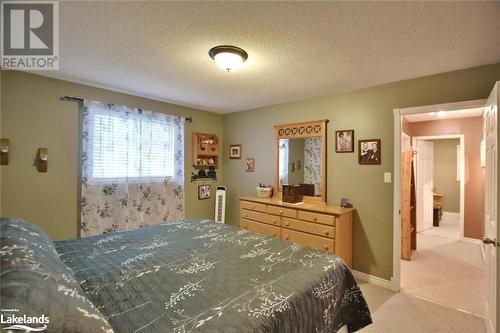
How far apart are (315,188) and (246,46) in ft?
7.58

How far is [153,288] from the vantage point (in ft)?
4.44

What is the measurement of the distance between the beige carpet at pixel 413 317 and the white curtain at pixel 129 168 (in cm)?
304

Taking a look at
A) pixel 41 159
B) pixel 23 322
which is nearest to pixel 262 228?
pixel 41 159

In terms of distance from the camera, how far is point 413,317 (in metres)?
2.35

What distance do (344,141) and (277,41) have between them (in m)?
1.85

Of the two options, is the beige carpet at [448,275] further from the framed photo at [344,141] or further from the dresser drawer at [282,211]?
the framed photo at [344,141]

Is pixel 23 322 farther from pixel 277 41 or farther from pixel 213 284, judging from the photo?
pixel 277 41

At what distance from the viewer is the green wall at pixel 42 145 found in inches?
104

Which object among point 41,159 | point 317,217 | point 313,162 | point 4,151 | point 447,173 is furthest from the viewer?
point 447,173

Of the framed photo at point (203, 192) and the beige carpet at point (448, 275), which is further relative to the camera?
the framed photo at point (203, 192)

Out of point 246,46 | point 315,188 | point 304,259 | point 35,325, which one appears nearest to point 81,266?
point 35,325

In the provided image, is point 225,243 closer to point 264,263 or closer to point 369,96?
point 264,263

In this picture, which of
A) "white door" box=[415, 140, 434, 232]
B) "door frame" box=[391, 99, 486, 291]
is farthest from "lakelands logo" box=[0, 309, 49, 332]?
"white door" box=[415, 140, 434, 232]

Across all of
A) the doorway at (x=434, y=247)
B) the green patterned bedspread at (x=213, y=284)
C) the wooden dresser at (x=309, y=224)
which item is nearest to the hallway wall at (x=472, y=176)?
the doorway at (x=434, y=247)
